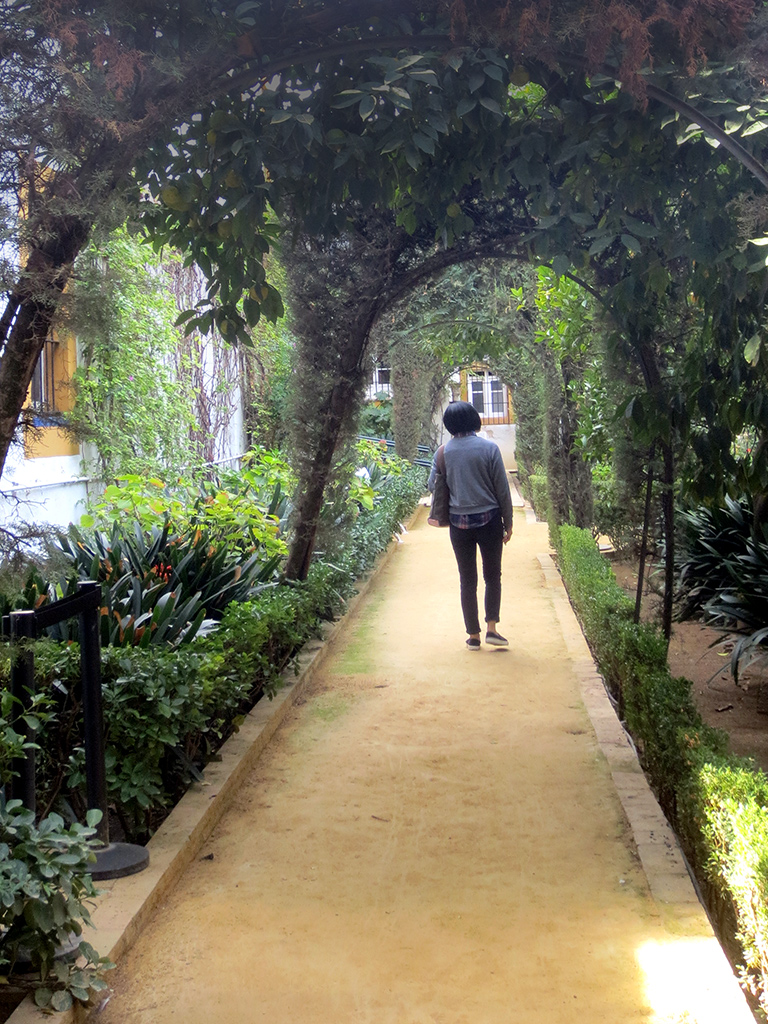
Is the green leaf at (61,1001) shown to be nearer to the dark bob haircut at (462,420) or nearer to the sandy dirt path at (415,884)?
the sandy dirt path at (415,884)

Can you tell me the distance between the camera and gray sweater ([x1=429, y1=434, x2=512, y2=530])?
25.2 ft

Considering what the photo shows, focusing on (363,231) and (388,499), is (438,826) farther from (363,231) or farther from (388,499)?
(388,499)

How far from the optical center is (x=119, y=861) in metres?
3.71

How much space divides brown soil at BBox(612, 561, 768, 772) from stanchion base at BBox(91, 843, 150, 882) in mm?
3405

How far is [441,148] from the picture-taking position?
486 centimetres

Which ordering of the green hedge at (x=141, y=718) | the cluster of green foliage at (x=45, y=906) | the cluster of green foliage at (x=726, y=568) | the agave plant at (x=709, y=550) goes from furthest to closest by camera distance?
the agave plant at (x=709, y=550)
the cluster of green foliage at (x=726, y=568)
the green hedge at (x=141, y=718)
the cluster of green foliage at (x=45, y=906)

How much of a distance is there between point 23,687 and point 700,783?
248 centimetres

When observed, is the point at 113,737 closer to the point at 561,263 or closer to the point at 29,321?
the point at 29,321

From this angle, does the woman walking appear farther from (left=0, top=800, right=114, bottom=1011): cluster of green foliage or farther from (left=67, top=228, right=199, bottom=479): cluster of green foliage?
(left=0, top=800, right=114, bottom=1011): cluster of green foliage

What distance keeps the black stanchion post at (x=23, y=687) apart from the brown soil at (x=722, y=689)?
3920mm

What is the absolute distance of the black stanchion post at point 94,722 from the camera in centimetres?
362

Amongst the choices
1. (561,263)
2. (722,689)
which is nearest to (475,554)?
(722,689)

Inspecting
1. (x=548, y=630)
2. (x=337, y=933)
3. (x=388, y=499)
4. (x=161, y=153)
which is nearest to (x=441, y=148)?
(x=161, y=153)

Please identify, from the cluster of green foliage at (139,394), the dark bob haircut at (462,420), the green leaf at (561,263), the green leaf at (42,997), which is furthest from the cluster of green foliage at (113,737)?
the cluster of green foliage at (139,394)
